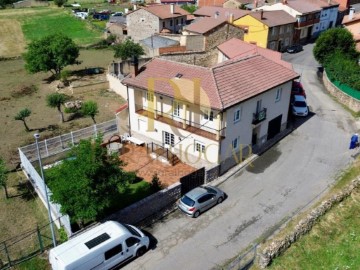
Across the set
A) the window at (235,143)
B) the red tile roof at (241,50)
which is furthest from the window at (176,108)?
the red tile roof at (241,50)

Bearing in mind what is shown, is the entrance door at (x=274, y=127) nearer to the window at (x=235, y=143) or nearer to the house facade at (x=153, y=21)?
the window at (x=235, y=143)

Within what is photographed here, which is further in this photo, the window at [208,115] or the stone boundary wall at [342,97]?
the stone boundary wall at [342,97]

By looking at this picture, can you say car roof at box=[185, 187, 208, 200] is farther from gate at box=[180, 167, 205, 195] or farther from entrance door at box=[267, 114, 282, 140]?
entrance door at box=[267, 114, 282, 140]

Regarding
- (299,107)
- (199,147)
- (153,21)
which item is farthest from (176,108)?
Result: (153,21)

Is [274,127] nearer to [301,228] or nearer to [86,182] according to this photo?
[301,228]

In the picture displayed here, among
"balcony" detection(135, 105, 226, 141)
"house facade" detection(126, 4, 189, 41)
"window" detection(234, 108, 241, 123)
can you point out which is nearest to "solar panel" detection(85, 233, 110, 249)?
"balcony" detection(135, 105, 226, 141)

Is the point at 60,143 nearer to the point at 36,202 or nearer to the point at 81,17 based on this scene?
the point at 36,202
